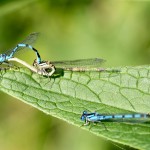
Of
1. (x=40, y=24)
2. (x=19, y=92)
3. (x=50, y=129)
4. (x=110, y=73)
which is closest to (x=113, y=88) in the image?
(x=110, y=73)

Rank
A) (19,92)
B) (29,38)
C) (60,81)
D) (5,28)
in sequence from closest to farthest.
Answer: (19,92), (60,81), (29,38), (5,28)

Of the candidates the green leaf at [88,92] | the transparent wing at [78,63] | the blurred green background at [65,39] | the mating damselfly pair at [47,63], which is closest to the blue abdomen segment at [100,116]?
the green leaf at [88,92]

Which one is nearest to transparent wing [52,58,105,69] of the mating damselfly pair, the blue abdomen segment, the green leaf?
the mating damselfly pair

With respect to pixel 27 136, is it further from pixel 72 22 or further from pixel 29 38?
pixel 72 22

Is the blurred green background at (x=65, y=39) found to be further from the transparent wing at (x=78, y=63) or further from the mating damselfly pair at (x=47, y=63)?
the transparent wing at (x=78, y=63)

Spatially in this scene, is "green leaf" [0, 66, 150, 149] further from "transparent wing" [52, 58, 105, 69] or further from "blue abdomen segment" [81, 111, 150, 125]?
"transparent wing" [52, 58, 105, 69]

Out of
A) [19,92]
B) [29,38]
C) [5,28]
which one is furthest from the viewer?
[5,28]

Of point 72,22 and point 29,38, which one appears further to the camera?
point 72,22
